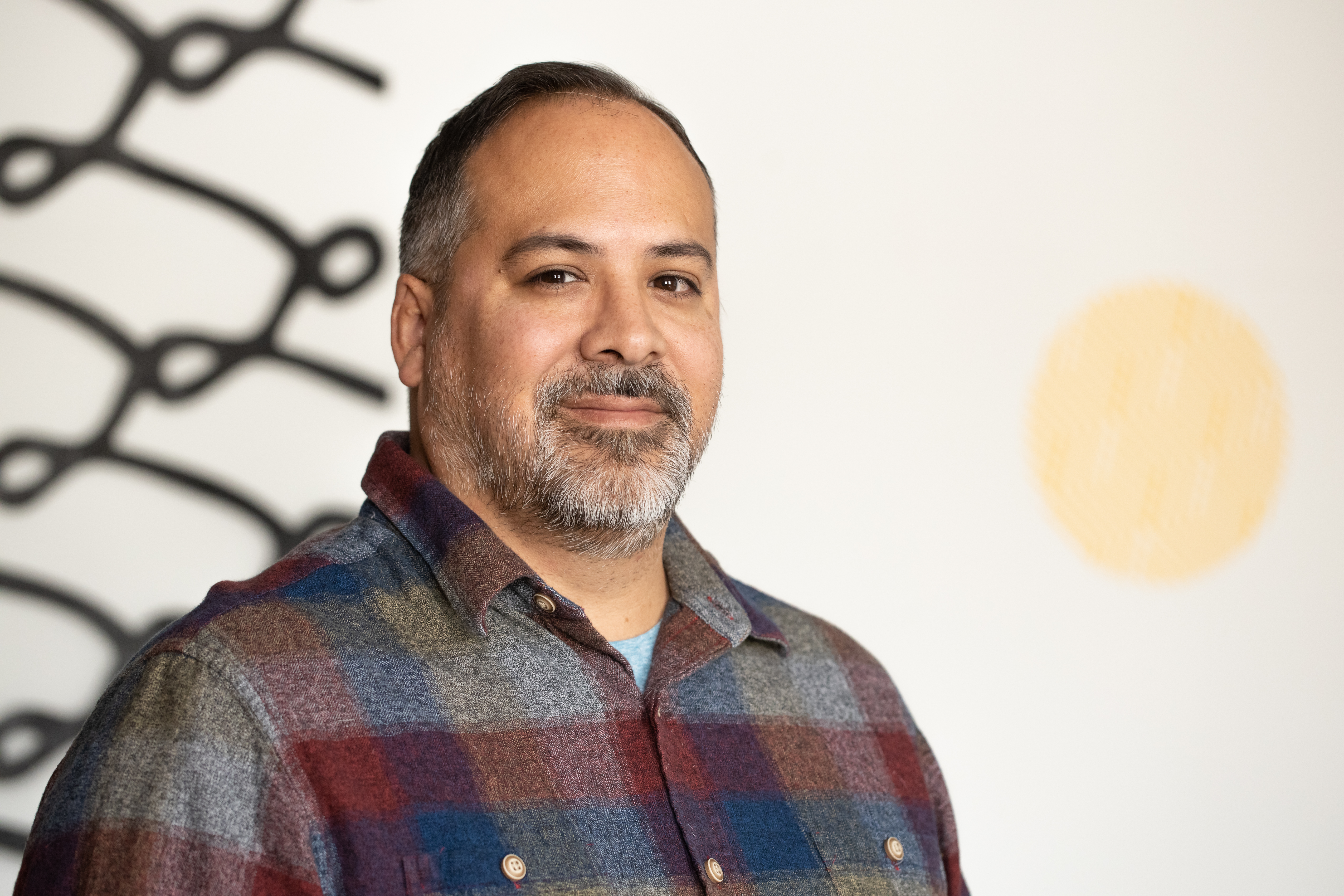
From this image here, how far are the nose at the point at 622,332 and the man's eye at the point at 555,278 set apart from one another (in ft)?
0.10

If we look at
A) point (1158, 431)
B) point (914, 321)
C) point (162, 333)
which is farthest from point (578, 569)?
point (1158, 431)

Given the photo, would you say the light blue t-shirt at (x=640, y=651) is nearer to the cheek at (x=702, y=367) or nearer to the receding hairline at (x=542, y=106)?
the cheek at (x=702, y=367)

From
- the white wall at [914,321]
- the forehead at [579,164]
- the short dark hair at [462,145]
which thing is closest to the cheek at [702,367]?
the forehead at [579,164]

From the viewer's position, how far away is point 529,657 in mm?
1030

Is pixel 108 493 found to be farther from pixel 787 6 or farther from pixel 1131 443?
pixel 1131 443

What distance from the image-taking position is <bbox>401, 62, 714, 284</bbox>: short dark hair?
119cm

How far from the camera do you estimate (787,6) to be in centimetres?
185

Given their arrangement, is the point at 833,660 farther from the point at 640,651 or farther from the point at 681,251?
the point at 681,251

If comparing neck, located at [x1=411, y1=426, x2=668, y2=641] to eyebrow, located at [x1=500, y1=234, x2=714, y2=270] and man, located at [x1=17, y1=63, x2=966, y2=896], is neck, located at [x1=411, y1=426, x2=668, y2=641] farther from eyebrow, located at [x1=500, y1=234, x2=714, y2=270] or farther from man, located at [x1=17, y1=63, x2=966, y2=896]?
eyebrow, located at [x1=500, y1=234, x2=714, y2=270]

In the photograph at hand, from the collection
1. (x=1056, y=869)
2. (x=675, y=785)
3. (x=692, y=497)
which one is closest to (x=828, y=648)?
(x=675, y=785)

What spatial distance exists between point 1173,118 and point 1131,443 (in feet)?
1.63

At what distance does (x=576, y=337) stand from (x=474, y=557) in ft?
0.67

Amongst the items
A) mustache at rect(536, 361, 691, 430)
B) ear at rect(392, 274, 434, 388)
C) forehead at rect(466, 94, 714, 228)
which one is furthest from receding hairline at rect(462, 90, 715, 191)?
mustache at rect(536, 361, 691, 430)

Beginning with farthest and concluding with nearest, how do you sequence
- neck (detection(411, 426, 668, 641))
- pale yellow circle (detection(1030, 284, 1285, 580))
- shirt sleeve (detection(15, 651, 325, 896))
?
pale yellow circle (detection(1030, 284, 1285, 580)), neck (detection(411, 426, 668, 641)), shirt sleeve (detection(15, 651, 325, 896))
